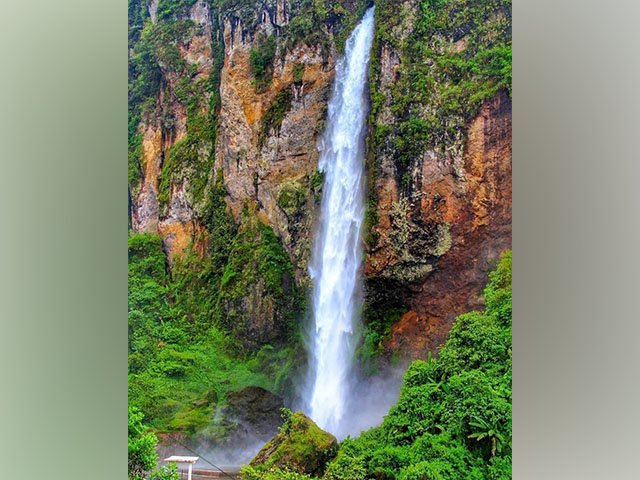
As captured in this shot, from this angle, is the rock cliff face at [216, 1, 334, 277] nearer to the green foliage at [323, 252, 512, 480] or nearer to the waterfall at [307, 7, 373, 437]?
the waterfall at [307, 7, 373, 437]

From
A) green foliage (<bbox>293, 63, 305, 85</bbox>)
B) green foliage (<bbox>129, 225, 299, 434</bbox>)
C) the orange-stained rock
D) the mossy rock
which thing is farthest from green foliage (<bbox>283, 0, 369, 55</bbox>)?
the mossy rock

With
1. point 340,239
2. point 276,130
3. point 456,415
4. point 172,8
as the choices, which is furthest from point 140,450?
point 172,8

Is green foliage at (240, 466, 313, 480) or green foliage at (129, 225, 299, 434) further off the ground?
green foliage at (129, 225, 299, 434)

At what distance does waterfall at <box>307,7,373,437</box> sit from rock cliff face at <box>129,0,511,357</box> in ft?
0.36

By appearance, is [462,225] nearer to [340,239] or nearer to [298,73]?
[340,239]

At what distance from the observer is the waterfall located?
5.99 m

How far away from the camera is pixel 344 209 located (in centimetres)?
610

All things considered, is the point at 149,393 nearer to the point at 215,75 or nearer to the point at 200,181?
the point at 200,181

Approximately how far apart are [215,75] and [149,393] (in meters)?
3.20

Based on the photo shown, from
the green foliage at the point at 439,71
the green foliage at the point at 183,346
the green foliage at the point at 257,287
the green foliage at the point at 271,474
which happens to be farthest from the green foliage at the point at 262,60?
the green foliage at the point at 271,474

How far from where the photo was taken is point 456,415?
5.48 meters

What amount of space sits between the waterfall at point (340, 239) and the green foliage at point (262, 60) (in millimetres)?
704
